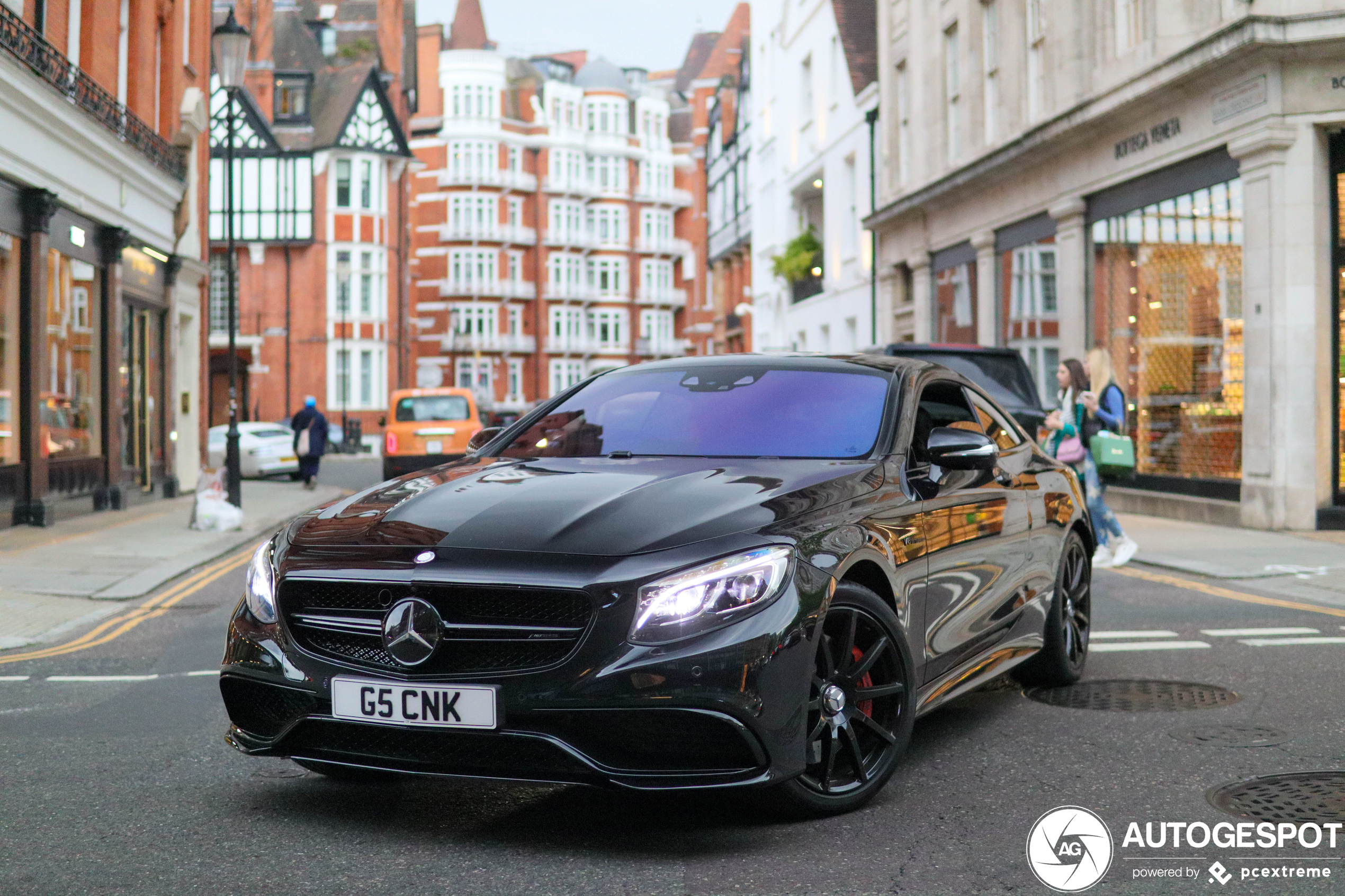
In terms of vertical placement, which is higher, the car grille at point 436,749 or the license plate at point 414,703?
the license plate at point 414,703

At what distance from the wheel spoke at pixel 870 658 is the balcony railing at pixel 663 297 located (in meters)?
90.7

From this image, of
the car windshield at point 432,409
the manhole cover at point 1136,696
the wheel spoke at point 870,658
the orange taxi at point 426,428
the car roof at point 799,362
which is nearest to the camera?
the wheel spoke at point 870,658

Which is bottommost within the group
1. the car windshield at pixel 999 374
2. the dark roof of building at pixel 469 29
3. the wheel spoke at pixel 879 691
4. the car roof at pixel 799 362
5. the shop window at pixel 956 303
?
the wheel spoke at pixel 879 691

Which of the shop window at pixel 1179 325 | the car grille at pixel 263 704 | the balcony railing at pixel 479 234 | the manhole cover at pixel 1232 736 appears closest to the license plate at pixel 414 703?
the car grille at pixel 263 704

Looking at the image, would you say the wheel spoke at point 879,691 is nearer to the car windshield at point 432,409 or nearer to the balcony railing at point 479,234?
the car windshield at point 432,409

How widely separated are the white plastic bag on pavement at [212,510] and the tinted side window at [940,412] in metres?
12.9

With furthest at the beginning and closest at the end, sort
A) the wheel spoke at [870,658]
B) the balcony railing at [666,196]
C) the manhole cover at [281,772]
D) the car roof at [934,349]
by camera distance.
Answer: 1. the balcony railing at [666,196]
2. the car roof at [934,349]
3. the manhole cover at [281,772]
4. the wheel spoke at [870,658]

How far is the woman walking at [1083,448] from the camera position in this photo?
12.6m

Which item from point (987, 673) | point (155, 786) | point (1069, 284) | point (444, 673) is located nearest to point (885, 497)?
point (987, 673)

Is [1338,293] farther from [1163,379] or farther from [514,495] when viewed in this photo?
[514,495]

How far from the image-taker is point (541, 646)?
397 centimetres

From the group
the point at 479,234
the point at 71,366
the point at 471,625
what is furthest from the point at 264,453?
the point at 479,234

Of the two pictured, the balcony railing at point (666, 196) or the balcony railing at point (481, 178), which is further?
the balcony railing at point (666, 196)

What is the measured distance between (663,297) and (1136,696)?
9034cm
